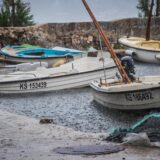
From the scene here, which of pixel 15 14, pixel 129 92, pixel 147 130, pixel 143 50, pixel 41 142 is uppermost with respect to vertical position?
pixel 15 14

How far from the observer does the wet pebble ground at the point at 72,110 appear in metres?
20.0

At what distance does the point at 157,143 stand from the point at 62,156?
2231mm

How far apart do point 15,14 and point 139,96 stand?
35.7 m

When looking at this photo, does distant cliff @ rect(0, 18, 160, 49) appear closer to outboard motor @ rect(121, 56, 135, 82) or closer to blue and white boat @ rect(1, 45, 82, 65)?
blue and white boat @ rect(1, 45, 82, 65)

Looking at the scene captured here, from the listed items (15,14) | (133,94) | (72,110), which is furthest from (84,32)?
(133,94)

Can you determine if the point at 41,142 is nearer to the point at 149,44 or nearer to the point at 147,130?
the point at 147,130

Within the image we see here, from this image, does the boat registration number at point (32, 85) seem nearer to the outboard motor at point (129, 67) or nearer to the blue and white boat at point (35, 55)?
the outboard motor at point (129, 67)

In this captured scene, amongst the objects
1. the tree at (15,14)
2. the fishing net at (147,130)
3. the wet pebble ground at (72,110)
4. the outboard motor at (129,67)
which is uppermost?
the tree at (15,14)

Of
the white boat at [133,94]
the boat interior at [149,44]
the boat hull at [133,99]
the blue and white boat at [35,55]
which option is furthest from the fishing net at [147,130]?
the boat interior at [149,44]

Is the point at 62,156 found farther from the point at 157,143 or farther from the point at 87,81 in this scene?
the point at 87,81

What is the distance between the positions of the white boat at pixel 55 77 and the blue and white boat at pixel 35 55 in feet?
23.9

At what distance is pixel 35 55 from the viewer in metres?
42.4

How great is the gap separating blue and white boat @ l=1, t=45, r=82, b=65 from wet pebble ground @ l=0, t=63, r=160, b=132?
9.38 metres

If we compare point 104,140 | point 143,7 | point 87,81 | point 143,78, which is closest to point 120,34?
point 143,7
